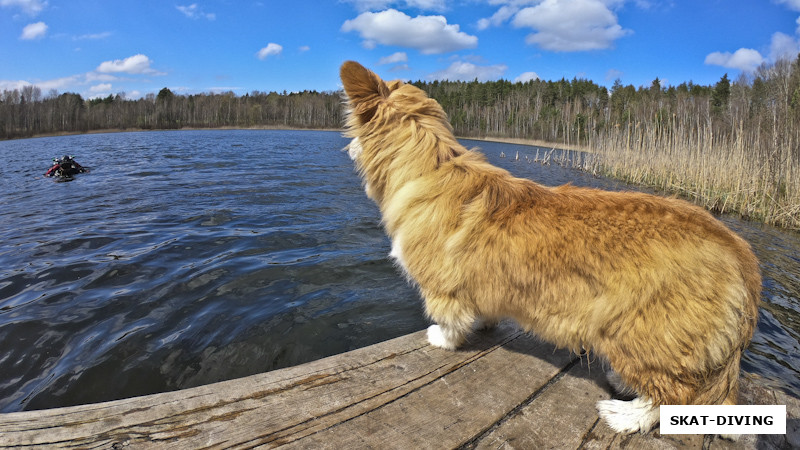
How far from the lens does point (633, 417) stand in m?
2.32

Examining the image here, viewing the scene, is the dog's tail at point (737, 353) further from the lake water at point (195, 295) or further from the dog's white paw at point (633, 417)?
the lake water at point (195, 295)

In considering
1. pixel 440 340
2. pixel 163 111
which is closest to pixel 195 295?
pixel 440 340

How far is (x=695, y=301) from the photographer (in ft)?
6.72

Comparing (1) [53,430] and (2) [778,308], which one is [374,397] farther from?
(2) [778,308]

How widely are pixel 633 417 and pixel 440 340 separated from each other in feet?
4.62

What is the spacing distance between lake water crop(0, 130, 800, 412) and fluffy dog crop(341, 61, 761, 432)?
2616mm

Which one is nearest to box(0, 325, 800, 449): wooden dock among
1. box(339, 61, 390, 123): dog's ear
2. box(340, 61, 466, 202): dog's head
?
box(340, 61, 466, 202): dog's head

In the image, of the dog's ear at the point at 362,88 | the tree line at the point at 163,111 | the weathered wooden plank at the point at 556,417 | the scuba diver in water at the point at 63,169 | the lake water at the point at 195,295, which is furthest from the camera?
the tree line at the point at 163,111

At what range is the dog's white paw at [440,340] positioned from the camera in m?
3.12

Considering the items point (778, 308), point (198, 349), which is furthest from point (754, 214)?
point (198, 349)

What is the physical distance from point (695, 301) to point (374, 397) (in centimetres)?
199

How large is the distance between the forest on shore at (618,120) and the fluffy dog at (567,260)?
13853mm

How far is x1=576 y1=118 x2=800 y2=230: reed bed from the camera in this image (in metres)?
11.9

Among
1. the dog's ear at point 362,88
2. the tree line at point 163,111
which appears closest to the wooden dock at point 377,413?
the dog's ear at point 362,88
